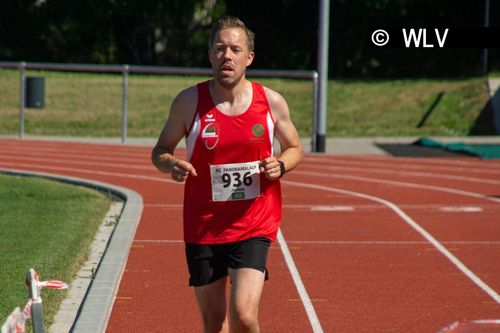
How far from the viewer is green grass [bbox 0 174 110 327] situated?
879cm

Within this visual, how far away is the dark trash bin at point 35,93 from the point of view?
27625 mm

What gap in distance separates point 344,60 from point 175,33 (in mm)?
7496

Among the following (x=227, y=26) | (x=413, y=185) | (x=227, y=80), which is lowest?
(x=413, y=185)

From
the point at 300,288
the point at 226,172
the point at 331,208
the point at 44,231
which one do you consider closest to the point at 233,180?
the point at 226,172

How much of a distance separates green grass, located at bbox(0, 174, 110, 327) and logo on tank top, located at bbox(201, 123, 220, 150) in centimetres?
227

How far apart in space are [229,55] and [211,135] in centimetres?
41

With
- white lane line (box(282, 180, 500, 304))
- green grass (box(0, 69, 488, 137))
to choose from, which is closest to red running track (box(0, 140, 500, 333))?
white lane line (box(282, 180, 500, 304))

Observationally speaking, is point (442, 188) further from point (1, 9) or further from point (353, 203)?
point (1, 9)

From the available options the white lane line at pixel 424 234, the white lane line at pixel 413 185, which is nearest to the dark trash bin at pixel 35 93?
the white lane line at pixel 413 185

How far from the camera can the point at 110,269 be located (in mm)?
9789

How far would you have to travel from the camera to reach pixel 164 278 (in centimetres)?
984

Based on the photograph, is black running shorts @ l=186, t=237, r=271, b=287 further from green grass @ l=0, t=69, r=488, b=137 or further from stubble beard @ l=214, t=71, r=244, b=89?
green grass @ l=0, t=69, r=488, b=137

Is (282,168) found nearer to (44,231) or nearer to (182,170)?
(182,170)

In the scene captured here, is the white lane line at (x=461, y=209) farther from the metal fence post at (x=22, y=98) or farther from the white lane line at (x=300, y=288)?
the metal fence post at (x=22, y=98)
